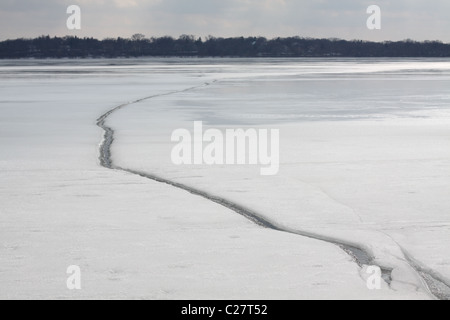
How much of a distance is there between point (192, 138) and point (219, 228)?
495 cm

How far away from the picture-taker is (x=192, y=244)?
4605 mm
